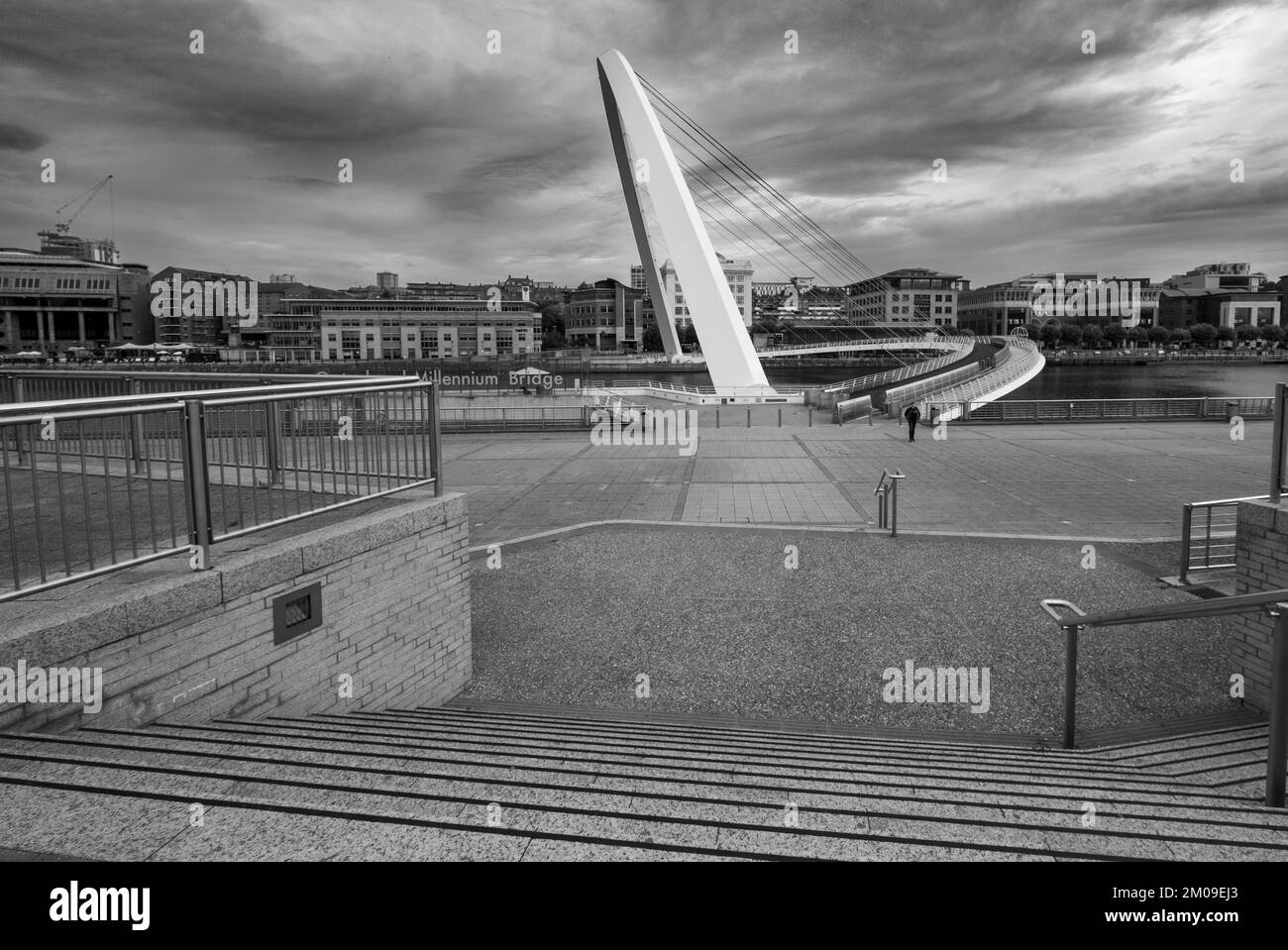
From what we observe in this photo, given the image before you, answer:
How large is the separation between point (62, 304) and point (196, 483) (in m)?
146

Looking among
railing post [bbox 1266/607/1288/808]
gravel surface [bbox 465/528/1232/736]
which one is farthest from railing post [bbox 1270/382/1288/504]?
railing post [bbox 1266/607/1288/808]

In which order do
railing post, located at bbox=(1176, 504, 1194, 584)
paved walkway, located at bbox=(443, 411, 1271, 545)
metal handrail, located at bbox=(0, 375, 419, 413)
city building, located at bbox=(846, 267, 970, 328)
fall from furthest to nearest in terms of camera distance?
city building, located at bbox=(846, 267, 970, 328)
paved walkway, located at bbox=(443, 411, 1271, 545)
railing post, located at bbox=(1176, 504, 1194, 584)
metal handrail, located at bbox=(0, 375, 419, 413)

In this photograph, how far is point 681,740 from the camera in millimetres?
4605

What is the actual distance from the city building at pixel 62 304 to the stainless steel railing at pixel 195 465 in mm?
134637

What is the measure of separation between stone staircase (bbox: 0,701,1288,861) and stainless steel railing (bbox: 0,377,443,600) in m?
1.13

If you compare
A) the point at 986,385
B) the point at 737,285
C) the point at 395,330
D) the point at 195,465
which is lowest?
the point at 195,465

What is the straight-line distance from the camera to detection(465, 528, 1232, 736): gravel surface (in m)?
5.86

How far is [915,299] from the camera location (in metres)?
150

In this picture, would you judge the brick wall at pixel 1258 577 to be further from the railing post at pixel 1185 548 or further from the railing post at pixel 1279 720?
the railing post at pixel 1185 548

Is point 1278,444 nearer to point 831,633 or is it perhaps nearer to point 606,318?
point 831,633

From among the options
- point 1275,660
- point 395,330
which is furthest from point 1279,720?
point 395,330

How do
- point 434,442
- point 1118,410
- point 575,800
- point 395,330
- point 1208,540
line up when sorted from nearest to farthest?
point 575,800
point 434,442
point 1208,540
point 1118,410
point 395,330

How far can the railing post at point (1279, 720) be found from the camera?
11.0ft

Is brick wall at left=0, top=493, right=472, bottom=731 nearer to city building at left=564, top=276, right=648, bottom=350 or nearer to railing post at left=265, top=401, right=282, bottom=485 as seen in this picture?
railing post at left=265, top=401, right=282, bottom=485
